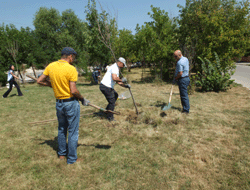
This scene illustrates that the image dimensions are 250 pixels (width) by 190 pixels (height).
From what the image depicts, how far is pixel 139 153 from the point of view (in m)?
3.43

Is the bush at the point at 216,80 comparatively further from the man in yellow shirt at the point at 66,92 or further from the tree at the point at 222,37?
the man in yellow shirt at the point at 66,92

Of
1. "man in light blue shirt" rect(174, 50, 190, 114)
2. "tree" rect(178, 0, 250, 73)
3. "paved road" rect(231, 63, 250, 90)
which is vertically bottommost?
"paved road" rect(231, 63, 250, 90)

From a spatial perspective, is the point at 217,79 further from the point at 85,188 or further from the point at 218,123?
the point at 85,188

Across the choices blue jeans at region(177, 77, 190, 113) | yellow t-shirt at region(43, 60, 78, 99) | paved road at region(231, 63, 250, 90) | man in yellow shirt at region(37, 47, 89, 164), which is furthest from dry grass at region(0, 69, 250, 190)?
paved road at region(231, 63, 250, 90)

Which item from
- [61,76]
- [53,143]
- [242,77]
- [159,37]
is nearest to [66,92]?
[61,76]

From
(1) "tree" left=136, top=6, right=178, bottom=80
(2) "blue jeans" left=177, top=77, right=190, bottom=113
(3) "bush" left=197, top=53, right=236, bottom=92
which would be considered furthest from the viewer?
(1) "tree" left=136, top=6, right=178, bottom=80

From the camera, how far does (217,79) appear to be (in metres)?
8.44

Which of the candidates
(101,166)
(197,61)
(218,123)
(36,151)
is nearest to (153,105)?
(218,123)

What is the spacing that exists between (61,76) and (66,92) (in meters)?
0.30

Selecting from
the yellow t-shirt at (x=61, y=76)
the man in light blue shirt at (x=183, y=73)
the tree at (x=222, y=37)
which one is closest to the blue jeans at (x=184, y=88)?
the man in light blue shirt at (x=183, y=73)

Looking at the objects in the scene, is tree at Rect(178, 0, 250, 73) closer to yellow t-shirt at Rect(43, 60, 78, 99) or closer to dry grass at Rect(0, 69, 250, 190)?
dry grass at Rect(0, 69, 250, 190)

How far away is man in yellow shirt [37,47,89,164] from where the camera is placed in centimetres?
277

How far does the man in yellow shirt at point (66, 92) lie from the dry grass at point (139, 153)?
0.59 metres

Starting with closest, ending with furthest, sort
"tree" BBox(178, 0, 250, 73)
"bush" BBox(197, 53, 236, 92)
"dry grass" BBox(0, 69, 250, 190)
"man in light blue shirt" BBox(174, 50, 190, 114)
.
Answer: "dry grass" BBox(0, 69, 250, 190)
"man in light blue shirt" BBox(174, 50, 190, 114)
"bush" BBox(197, 53, 236, 92)
"tree" BBox(178, 0, 250, 73)
